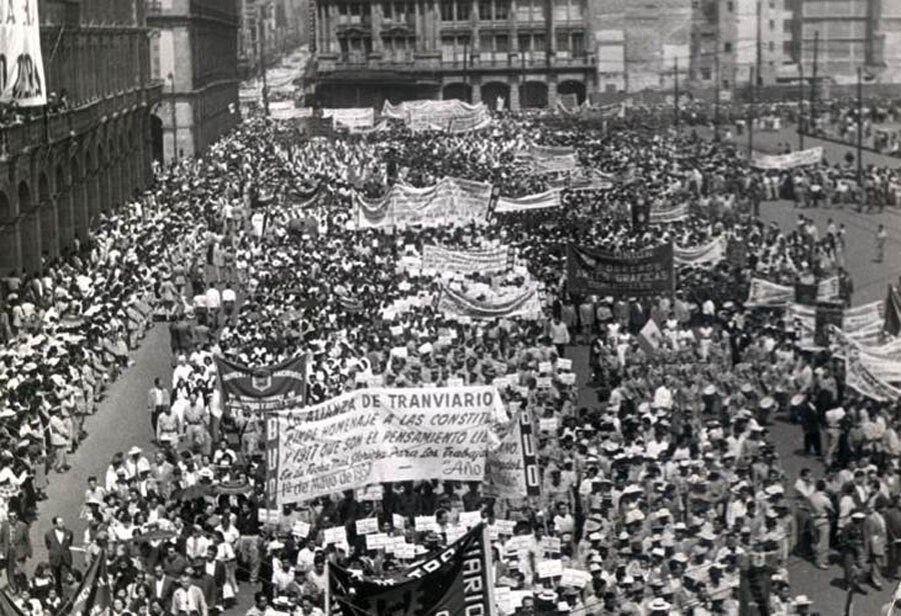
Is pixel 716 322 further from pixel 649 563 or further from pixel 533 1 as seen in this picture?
pixel 533 1

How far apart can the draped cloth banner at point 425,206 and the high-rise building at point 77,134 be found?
26.5 feet

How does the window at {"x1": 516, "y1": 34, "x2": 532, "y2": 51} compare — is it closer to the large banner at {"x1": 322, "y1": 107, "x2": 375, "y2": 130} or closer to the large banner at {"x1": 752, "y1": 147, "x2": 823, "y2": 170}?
the large banner at {"x1": 322, "y1": 107, "x2": 375, "y2": 130}

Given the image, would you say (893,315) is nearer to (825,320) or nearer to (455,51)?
(825,320)

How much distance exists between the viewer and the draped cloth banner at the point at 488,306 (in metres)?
29.2

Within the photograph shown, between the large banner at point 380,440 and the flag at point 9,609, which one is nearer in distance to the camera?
the flag at point 9,609

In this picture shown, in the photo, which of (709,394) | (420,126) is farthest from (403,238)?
(420,126)

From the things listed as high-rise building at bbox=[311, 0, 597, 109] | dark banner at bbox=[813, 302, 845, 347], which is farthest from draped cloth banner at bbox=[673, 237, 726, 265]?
high-rise building at bbox=[311, 0, 597, 109]

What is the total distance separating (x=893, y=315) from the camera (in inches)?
922

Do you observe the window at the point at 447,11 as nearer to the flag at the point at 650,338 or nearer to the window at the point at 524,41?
the window at the point at 524,41

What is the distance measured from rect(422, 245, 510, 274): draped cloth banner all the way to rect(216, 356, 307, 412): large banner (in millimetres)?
10269

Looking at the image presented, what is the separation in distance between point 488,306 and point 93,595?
1444cm

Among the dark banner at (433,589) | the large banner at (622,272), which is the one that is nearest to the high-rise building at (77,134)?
the large banner at (622,272)

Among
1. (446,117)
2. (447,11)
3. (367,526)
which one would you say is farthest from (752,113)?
(367,526)

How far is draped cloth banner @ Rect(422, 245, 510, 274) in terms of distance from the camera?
33031 mm
